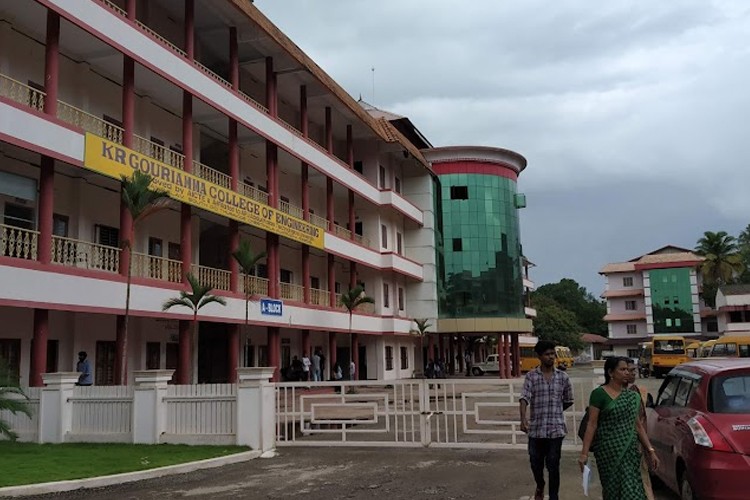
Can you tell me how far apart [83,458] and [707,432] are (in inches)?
375

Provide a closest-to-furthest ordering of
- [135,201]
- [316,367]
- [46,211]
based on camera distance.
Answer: [46,211]
[135,201]
[316,367]

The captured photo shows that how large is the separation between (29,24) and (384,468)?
47.4 feet

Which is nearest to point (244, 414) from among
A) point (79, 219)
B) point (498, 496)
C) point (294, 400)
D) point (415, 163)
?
point (294, 400)

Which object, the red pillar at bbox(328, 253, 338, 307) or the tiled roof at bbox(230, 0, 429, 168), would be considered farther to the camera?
the red pillar at bbox(328, 253, 338, 307)

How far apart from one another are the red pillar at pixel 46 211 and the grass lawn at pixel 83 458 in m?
4.13

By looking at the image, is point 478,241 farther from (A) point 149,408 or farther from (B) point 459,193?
(A) point 149,408

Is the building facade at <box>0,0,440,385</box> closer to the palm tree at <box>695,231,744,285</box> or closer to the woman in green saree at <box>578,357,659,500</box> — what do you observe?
the woman in green saree at <box>578,357,659,500</box>

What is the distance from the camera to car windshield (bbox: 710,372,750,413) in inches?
252

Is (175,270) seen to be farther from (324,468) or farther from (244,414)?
(324,468)

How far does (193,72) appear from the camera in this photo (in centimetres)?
2064

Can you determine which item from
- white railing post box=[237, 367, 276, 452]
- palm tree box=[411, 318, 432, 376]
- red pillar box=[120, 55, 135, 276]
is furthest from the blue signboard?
palm tree box=[411, 318, 432, 376]

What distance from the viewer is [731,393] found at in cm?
653

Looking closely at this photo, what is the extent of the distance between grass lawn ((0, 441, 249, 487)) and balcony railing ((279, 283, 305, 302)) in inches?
649

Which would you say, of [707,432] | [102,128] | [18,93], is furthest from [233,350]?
[707,432]
